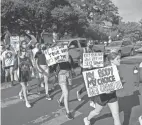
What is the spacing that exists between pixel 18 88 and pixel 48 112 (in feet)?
10.1

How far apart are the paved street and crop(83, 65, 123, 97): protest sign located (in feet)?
3.32

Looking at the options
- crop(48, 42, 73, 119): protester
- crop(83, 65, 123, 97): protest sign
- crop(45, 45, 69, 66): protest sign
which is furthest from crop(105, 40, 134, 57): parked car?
crop(83, 65, 123, 97): protest sign

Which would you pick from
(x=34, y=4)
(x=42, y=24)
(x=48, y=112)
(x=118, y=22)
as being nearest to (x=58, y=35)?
(x=42, y=24)

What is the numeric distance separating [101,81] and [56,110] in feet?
6.24

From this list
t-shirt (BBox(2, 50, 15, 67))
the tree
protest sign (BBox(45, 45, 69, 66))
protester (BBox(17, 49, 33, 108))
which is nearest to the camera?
protest sign (BBox(45, 45, 69, 66))

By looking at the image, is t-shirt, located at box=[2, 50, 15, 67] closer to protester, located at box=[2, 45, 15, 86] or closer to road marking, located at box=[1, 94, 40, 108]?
protester, located at box=[2, 45, 15, 86]

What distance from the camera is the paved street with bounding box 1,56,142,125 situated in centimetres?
434

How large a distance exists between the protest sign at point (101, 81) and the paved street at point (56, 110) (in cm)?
101

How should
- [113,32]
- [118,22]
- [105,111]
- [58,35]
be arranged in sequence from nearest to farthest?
1. [105,111]
2. [58,35]
3. [113,32]
4. [118,22]

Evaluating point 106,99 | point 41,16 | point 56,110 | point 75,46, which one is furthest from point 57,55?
point 41,16

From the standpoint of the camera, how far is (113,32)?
45688 millimetres

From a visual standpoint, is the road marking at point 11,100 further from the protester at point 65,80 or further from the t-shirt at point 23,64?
the protester at point 65,80

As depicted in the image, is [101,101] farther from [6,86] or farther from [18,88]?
[6,86]

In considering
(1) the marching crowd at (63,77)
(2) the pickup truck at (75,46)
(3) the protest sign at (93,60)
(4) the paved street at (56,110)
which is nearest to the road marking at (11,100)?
(4) the paved street at (56,110)
